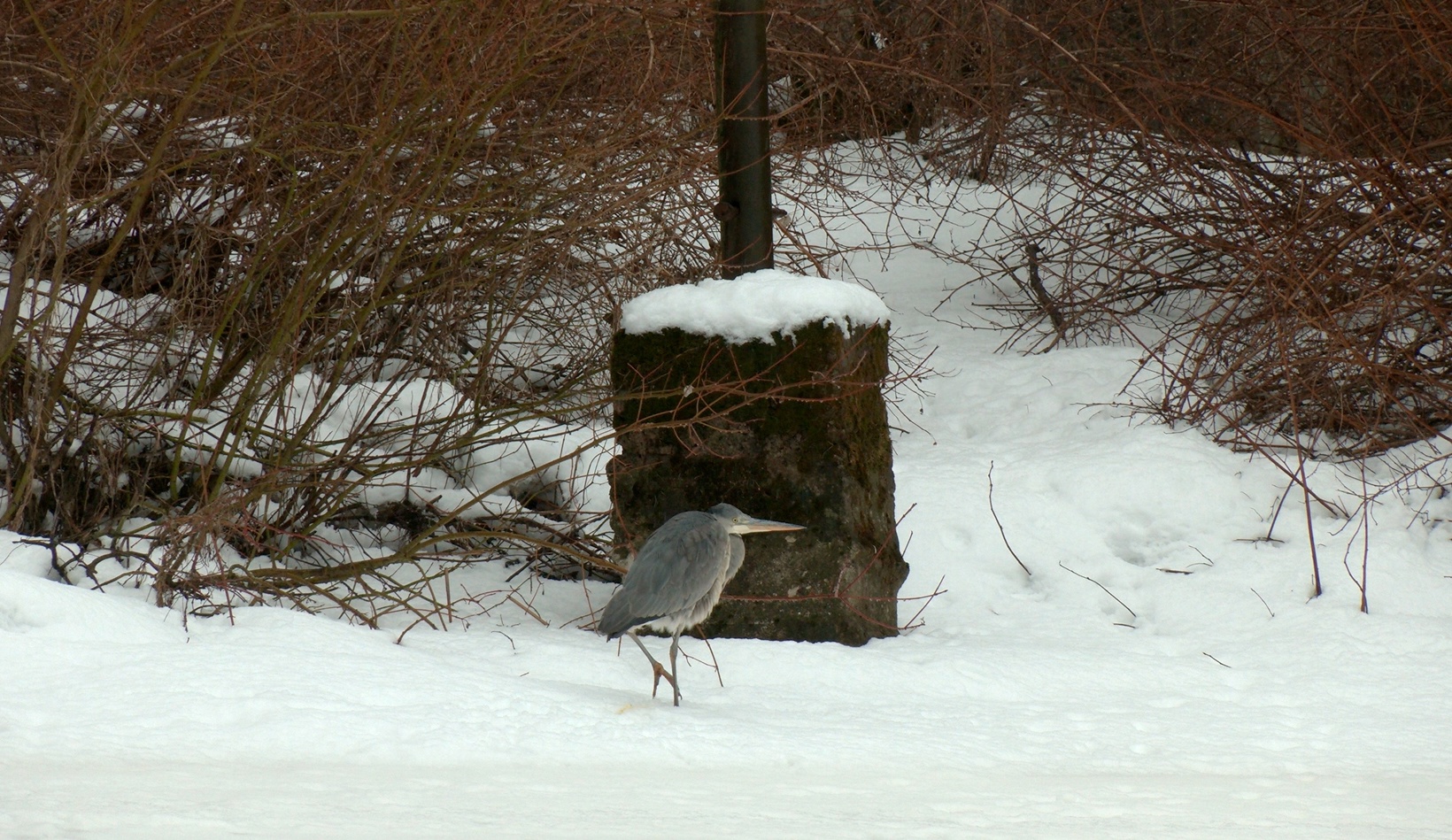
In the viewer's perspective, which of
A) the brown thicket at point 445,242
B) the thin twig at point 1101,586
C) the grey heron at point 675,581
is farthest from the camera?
the thin twig at point 1101,586

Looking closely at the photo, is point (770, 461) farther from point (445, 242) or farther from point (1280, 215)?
point (1280, 215)

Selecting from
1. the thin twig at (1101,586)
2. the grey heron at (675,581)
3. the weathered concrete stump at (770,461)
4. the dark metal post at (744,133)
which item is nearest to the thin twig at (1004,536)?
the thin twig at (1101,586)

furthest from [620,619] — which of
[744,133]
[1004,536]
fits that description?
[1004,536]

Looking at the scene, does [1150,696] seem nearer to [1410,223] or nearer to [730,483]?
[730,483]

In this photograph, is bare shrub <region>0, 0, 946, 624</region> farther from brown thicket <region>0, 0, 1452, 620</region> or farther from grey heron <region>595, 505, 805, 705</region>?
grey heron <region>595, 505, 805, 705</region>

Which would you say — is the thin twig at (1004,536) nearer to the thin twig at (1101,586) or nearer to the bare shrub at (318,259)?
the thin twig at (1101,586)

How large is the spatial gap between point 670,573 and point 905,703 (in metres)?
0.87

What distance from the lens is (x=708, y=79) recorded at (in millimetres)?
6160

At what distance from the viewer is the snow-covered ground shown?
2.80m

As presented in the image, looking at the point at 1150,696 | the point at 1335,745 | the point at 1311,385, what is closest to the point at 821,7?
the point at 1311,385

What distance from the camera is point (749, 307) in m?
4.67

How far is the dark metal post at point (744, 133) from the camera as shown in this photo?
17.0 feet

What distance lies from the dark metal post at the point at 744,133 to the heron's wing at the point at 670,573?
1.46 meters

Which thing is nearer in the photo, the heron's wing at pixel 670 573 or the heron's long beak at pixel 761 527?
the heron's wing at pixel 670 573
